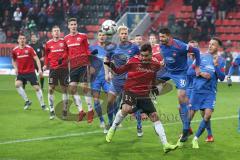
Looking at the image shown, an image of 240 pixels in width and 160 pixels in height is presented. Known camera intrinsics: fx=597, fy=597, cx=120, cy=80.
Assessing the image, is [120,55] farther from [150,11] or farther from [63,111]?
[150,11]

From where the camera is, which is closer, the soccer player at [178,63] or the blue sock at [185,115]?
the blue sock at [185,115]

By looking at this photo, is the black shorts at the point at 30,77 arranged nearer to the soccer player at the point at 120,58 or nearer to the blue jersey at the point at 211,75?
the soccer player at the point at 120,58

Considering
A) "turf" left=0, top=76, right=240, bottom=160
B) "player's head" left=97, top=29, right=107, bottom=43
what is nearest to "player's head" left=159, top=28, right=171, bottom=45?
"turf" left=0, top=76, right=240, bottom=160

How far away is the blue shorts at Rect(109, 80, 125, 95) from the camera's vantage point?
501 inches

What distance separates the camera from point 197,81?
11625mm

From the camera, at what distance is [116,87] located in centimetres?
1273

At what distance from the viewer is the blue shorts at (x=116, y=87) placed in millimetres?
12727

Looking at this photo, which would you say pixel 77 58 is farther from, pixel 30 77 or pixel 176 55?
pixel 176 55

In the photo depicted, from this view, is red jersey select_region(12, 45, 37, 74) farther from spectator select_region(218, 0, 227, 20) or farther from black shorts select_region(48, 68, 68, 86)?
spectator select_region(218, 0, 227, 20)

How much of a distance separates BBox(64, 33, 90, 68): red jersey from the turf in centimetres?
148

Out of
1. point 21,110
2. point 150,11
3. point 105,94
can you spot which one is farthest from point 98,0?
point 105,94

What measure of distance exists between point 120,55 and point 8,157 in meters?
3.49

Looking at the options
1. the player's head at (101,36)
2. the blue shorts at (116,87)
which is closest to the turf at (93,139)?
the blue shorts at (116,87)

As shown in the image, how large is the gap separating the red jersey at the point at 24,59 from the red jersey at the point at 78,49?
2602mm
